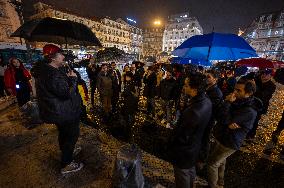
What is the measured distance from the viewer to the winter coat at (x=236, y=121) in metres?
2.71

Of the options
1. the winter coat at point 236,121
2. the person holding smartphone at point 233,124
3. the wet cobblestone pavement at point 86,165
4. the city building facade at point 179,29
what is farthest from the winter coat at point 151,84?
the city building facade at point 179,29

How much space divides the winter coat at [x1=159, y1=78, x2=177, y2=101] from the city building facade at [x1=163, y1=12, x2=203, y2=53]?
306ft

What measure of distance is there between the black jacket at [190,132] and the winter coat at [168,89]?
399cm

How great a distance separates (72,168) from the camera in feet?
11.4

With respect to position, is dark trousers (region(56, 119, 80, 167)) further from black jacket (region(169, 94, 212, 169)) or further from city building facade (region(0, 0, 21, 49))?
city building facade (region(0, 0, 21, 49))

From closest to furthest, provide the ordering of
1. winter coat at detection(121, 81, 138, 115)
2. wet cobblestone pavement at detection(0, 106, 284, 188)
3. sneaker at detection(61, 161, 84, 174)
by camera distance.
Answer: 1. wet cobblestone pavement at detection(0, 106, 284, 188)
2. sneaker at detection(61, 161, 84, 174)
3. winter coat at detection(121, 81, 138, 115)

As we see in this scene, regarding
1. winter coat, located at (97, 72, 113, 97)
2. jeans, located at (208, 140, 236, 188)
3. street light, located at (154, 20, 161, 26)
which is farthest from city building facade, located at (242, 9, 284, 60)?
jeans, located at (208, 140, 236, 188)

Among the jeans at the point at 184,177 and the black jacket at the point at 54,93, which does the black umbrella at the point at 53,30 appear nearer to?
the black jacket at the point at 54,93

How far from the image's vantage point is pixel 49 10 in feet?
168

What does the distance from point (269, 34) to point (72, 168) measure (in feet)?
283

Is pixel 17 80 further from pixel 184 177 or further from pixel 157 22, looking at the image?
pixel 157 22

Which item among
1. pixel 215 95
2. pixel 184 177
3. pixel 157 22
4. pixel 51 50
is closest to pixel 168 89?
pixel 215 95

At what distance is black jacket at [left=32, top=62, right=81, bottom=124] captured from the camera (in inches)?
104

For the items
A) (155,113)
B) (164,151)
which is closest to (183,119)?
(164,151)
